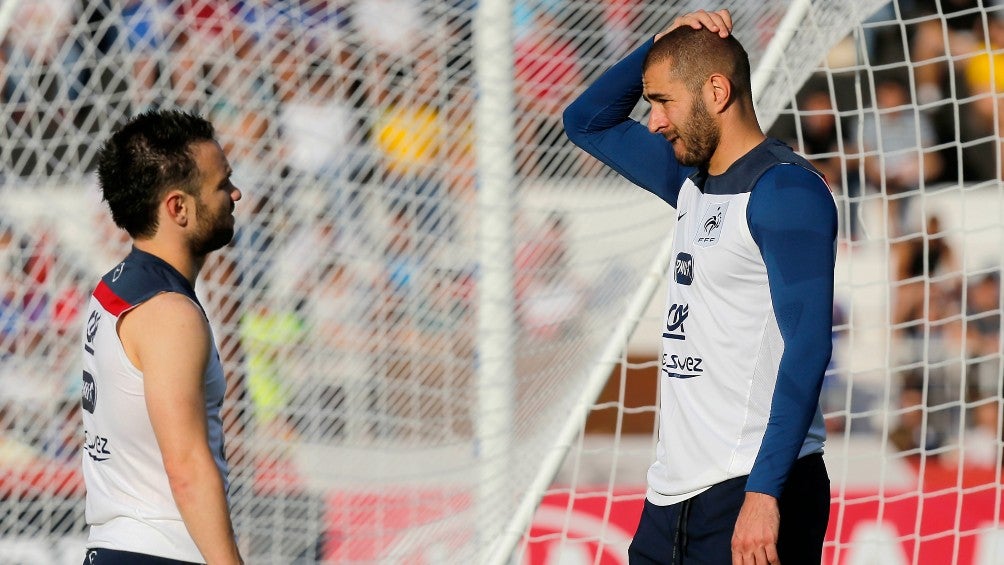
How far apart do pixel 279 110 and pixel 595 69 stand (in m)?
1.22

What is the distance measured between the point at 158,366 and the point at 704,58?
3.70 feet

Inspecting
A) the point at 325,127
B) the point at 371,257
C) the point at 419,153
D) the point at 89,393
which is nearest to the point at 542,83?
the point at 419,153

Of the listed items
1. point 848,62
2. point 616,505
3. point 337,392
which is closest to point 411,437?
point 337,392

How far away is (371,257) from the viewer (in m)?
4.89

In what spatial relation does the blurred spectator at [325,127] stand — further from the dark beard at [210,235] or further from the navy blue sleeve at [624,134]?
the dark beard at [210,235]

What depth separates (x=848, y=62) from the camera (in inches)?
209

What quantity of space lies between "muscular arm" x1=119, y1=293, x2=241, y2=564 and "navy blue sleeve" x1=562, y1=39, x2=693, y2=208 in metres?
1.09

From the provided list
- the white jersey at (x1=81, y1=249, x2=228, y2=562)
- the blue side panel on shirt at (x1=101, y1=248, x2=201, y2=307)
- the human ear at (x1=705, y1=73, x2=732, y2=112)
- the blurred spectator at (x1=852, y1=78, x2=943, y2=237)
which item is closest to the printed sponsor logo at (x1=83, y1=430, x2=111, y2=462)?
the white jersey at (x1=81, y1=249, x2=228, y2=562)

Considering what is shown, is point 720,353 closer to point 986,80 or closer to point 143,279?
point 143,279

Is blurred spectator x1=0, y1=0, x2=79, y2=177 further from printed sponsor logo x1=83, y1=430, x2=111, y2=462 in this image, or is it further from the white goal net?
printed sponsor logo x1=83, y1=430, x2=111, y2=462

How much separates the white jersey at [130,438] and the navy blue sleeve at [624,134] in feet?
3.35

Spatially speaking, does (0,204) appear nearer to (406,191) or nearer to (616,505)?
(406,191)

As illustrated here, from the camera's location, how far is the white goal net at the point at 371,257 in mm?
4297

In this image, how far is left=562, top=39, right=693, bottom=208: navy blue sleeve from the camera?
8.78 feet
